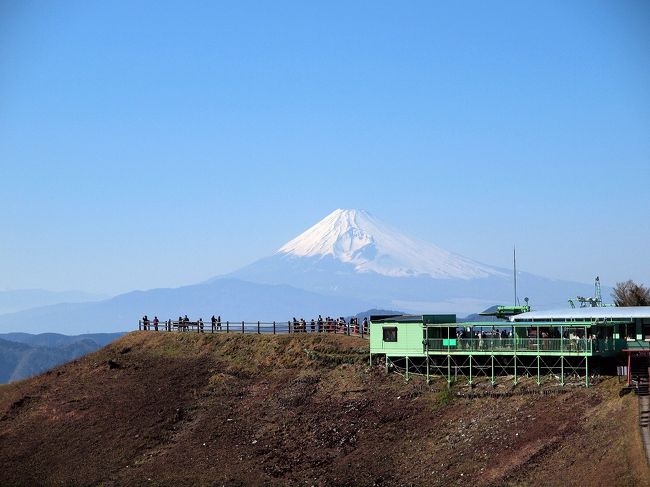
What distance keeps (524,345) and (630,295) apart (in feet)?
136

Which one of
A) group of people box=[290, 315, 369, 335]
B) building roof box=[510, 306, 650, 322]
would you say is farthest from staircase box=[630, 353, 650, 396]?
group of people box=[290, 315, 369, 335]

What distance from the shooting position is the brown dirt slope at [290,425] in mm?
58438

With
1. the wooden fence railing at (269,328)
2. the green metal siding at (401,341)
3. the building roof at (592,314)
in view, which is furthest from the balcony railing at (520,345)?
the wooden fence railing at (269,328)

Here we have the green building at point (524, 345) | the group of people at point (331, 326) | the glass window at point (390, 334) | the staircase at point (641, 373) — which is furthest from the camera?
the group of people at point (331, 326)

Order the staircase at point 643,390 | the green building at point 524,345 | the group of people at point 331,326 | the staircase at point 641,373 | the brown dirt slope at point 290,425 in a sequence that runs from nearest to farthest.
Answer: the staircase at point 643,390 → the brown dirt slope at point 290,425 → the staircase at point 641,373 → the green building at point 524,345 → the group of people at point 331,326

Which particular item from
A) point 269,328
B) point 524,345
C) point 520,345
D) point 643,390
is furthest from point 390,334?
point 643,390

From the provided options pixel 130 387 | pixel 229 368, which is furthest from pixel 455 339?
pixel 130 387

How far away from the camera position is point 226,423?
7294cm

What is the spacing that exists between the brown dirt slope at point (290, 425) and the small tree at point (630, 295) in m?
34.5

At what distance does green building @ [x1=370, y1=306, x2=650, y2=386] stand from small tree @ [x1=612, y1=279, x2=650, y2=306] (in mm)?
27004

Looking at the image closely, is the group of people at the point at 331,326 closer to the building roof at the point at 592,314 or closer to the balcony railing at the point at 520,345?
the balcony railing at the point at 520,345

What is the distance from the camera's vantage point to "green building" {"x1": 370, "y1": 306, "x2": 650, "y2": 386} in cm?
6725

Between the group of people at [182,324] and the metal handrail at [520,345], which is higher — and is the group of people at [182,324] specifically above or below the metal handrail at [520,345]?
above

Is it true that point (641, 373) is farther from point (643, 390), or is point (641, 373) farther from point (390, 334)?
point (390, 334)
